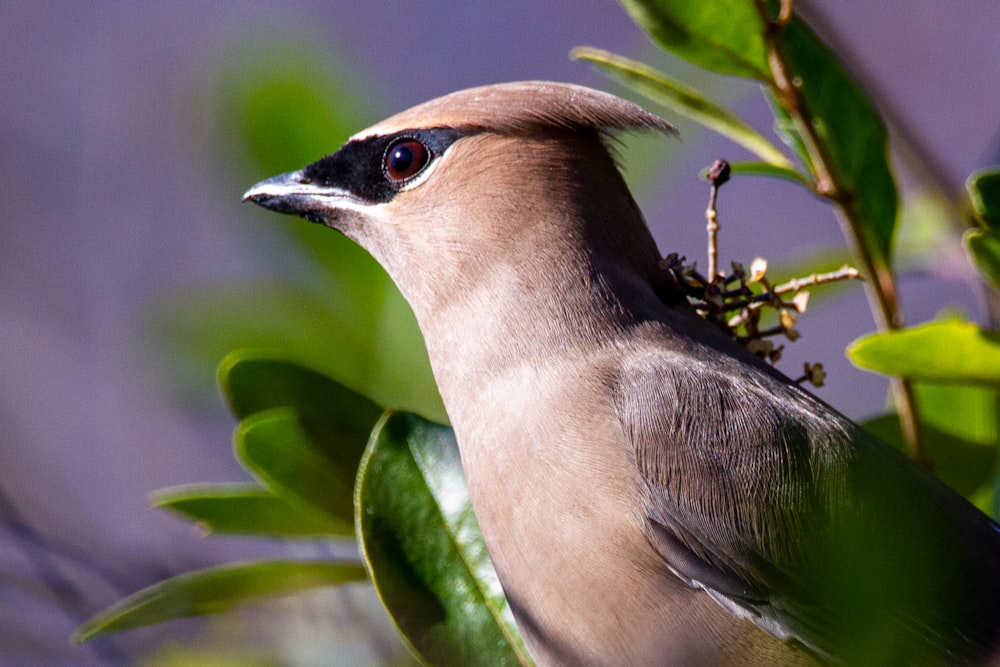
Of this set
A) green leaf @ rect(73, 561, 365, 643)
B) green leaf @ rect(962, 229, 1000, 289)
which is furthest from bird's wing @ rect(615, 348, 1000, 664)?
green leaf @ rect(73, 561, 365, 643)

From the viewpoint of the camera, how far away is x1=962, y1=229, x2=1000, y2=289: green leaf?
2365mm

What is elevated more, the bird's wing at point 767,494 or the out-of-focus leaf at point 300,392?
the out-of-focus leaf at point 300,392

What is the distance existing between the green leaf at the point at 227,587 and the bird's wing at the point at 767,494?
0.61m

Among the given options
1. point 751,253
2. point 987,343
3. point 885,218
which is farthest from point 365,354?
point 751,253

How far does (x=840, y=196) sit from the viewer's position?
248 cm

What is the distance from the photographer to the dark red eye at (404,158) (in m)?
2.90

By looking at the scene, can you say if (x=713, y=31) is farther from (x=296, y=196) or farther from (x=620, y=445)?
(x=296, y=196)

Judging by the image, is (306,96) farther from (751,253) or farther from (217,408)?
(751,253)

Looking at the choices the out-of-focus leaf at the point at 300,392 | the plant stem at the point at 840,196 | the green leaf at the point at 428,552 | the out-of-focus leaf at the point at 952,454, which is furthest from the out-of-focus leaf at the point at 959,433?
the out-of-focus leaf at the point at 300,392

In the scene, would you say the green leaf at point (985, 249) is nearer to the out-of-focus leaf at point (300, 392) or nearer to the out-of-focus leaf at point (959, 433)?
the out-of-focus leaf at point (959, 433)

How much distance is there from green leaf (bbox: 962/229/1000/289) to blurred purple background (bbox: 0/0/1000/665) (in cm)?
69

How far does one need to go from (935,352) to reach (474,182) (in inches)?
41.6

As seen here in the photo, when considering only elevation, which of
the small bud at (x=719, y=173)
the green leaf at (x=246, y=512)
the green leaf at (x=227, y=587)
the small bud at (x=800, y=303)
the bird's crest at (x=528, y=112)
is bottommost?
the green leaf at (x=227, y=587)

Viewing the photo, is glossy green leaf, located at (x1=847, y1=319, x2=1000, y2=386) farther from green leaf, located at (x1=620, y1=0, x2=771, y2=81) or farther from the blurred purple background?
the blurred purple background
